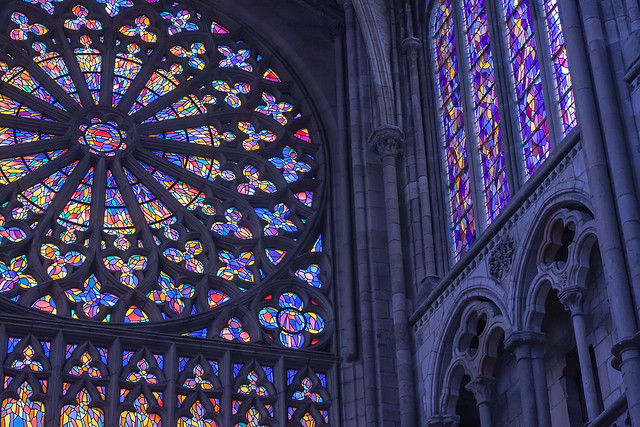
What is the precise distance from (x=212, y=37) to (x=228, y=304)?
4683mm

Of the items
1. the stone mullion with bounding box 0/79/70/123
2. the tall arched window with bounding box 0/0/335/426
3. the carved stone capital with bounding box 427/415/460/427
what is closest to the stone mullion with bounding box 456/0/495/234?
the carved stone capital with bounding box 427/415/460/427

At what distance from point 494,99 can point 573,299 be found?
3.90 metres

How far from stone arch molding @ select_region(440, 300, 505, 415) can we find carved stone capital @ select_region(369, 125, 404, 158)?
125 inches

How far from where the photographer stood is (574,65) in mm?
14578

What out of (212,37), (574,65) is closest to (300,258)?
(212,37)

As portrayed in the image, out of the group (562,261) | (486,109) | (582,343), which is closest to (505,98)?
(486,109)

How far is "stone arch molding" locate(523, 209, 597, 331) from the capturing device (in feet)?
47.2

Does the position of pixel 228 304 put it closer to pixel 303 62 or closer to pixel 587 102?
pixel 303 62

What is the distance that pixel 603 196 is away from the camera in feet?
44.4

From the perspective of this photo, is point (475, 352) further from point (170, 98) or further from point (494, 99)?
point (170, 98)

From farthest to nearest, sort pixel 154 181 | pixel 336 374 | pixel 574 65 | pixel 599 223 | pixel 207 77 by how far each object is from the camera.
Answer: pixel 207 77
pixel 154 181
pixel 336 374
pixel 574 65
pixel 599 223

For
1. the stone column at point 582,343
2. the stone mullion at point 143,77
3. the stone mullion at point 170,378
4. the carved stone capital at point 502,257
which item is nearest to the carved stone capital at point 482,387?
the carved stone capital at point 502,257

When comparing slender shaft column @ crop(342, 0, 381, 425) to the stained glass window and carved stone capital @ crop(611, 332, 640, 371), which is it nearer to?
the stained glass window

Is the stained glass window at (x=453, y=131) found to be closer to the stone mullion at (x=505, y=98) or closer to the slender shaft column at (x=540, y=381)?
the stone mullion at (x=505, y=98)
